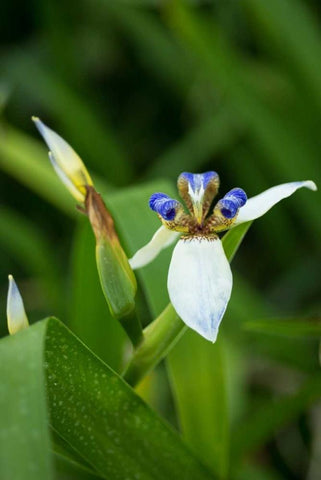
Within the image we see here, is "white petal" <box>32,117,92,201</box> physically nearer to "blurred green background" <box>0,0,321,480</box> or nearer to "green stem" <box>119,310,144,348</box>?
"green stem" <box>119,310,144,348</box>

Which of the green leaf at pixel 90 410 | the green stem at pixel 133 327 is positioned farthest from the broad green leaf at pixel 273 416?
the green stem at pixel 133 327

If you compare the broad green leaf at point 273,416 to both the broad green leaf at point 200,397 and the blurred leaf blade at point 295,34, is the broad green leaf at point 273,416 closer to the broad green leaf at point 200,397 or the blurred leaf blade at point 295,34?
the broad green leaf at point 200,397

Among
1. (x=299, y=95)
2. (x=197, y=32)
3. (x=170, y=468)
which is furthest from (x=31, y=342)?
(x=299, y=95)

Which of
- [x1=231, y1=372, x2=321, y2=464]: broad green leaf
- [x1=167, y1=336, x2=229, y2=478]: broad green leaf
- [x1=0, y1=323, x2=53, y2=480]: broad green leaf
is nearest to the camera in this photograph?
[x1=0, y1=323, x2=53, y2=480]: broad green leaf

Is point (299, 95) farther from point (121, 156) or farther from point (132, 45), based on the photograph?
point (132, 45)

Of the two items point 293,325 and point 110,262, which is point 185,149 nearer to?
point 293,325

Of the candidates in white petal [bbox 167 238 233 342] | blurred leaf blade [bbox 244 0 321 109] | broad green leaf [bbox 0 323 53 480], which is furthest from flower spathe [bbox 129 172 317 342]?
blurred leaf blade [bbox 244 0 321 109]
